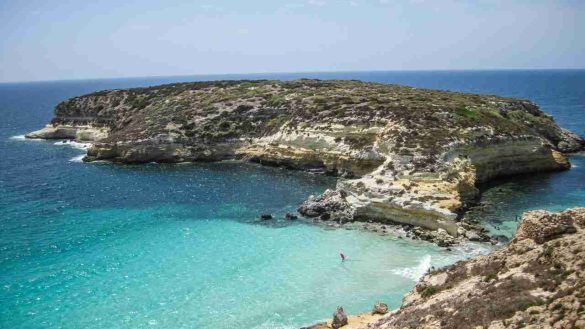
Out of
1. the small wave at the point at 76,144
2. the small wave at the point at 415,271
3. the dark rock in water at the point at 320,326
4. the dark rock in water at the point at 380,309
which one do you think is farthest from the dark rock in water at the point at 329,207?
the small wave at the point at 76,144

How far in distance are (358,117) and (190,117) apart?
110ft

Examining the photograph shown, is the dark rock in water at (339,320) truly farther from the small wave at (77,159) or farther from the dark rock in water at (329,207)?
the small wave at (77,159)

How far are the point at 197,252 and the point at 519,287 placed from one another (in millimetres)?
27555

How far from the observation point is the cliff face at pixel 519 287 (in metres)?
15.8

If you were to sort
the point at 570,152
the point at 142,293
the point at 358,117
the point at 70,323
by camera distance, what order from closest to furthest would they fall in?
the point at 70,323, the point at 142,293, the point at 358,117, the point at 570,152

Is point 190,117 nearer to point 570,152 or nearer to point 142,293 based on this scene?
point 142,293

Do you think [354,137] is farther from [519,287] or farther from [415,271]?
[519,287]

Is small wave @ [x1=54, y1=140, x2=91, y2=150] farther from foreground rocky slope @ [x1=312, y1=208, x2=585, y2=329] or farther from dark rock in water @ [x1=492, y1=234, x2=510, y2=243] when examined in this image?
foreground rocky slope @ [x1=312, y1=208, x2=585, y2=329]

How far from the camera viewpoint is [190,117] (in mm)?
85188

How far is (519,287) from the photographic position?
17750 millimetres

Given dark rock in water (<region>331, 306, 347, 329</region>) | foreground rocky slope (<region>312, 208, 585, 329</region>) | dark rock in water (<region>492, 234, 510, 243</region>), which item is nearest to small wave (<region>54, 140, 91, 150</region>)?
→ dark rock in water (<region>492, 234, 510, 243</region>)

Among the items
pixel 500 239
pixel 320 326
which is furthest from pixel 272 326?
pixel 500 239

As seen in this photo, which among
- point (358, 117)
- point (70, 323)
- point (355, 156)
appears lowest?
point (70, 323)

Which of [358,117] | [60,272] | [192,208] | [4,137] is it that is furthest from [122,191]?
[4,137]
